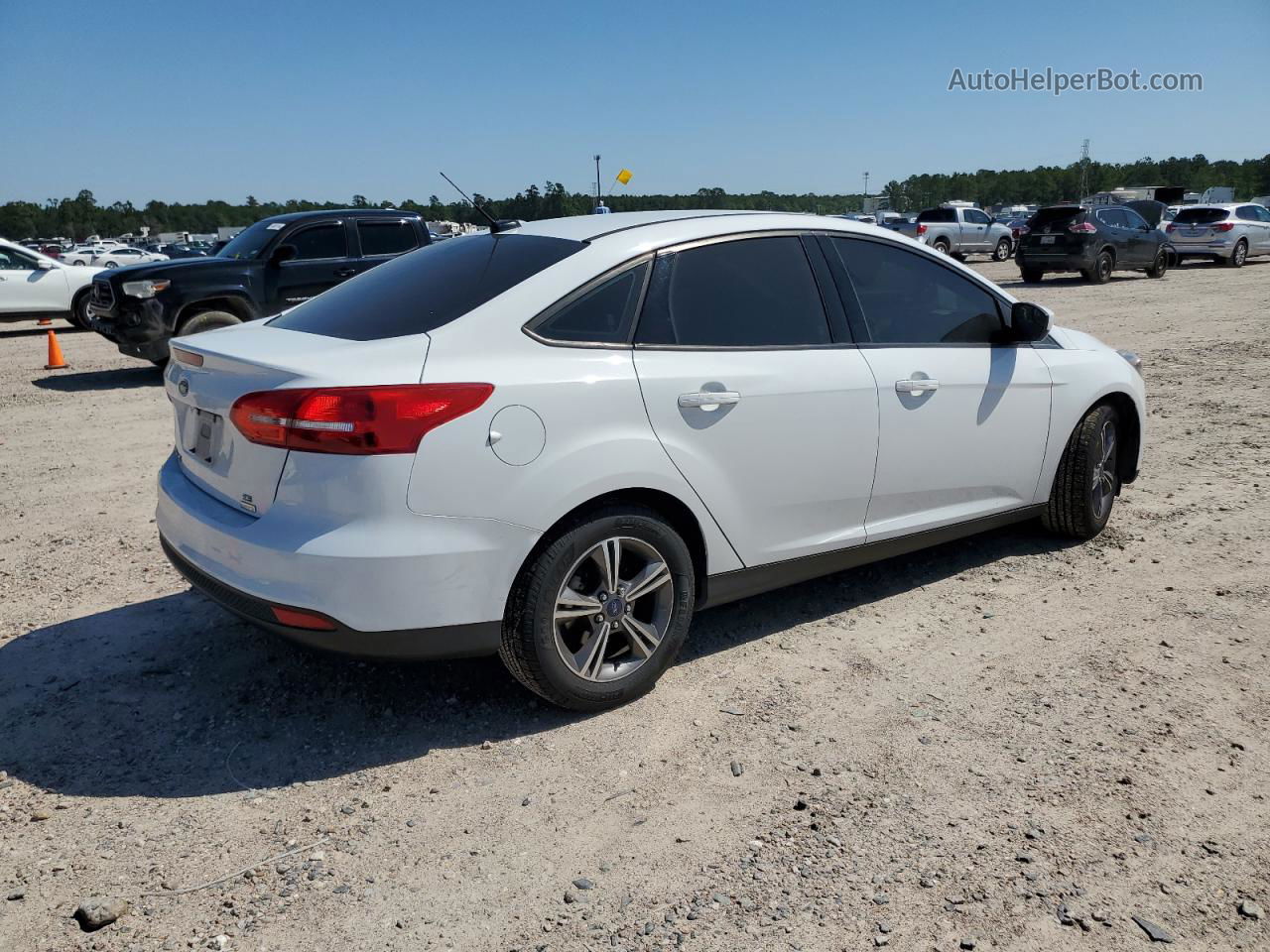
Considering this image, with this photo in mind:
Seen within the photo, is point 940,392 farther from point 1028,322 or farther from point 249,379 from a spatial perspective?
point 249,379

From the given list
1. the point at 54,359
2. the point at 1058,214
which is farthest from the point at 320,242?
the point at 1058,214

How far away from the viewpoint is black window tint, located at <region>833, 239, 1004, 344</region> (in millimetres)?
4355

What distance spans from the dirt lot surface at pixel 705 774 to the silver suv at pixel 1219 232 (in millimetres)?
25405

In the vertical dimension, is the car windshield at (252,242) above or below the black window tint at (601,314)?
above

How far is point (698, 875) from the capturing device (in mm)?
2744

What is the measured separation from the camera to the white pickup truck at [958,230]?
1214 inches

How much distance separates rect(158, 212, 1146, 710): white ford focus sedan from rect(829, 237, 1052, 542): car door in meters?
0.01

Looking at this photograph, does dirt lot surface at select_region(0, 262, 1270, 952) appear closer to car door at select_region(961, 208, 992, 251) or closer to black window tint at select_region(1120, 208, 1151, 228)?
black window tint at select_region(1120, 208, 1151, 228)

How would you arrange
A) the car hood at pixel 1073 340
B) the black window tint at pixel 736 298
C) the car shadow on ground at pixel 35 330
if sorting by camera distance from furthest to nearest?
the car shadow on ground at pixel 35 330, the car hood at pixel 1073 340, the black window tint at pixel 736 298

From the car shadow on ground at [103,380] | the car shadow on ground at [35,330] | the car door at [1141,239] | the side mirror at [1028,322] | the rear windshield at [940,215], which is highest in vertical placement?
the rear windshield at [940,215]

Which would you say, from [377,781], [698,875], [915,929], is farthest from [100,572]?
[915,929]

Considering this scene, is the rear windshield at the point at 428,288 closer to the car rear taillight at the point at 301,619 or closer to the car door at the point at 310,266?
the car rear taillight at the point at 301,619

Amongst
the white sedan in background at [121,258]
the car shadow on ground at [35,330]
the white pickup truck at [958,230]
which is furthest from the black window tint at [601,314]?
the white sedan in background at [121,258]

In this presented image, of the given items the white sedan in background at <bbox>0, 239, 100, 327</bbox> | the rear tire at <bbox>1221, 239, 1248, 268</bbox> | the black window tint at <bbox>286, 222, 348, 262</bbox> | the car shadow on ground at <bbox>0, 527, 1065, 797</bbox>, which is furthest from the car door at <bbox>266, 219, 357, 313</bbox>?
the rear tire at <bbox>1221, 239, 1248, 268</bbox>
